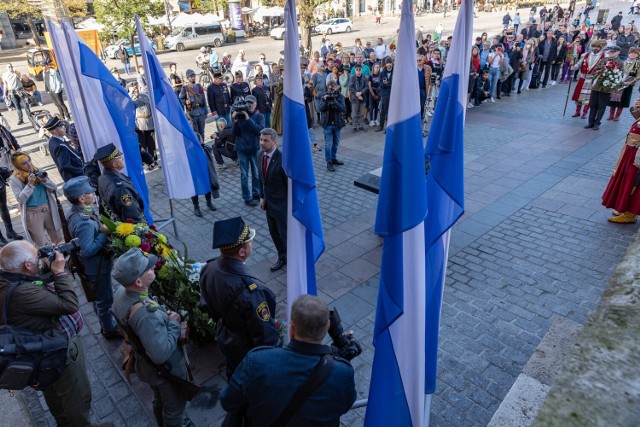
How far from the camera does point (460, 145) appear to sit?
3.14 meters

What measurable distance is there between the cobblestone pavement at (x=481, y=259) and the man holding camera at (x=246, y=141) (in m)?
0.36

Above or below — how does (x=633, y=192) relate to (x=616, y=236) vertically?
above

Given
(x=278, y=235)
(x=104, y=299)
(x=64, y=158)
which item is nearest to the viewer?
(x=104, y=299)

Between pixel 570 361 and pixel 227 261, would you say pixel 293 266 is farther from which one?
pixel 570 361

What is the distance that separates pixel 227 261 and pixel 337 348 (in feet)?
3.45

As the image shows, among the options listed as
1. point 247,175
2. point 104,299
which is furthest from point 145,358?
point 247,175

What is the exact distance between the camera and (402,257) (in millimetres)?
2830

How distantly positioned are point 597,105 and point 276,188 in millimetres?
10448

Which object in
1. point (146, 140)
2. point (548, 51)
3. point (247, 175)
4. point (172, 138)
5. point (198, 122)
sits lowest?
point (247, 175)

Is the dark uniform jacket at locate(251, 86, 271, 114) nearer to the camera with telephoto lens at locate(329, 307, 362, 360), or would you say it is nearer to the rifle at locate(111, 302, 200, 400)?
the rifle at locate(111, 302, 200, 400)

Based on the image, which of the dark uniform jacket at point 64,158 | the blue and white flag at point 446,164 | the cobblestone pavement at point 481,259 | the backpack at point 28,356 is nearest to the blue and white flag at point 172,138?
the cobblestone pavement at point 481,259

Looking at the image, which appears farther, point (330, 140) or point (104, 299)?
point (330, 140)

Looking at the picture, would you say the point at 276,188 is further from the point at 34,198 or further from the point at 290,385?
the point at 290,385

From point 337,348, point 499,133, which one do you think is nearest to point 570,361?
point 337,348
